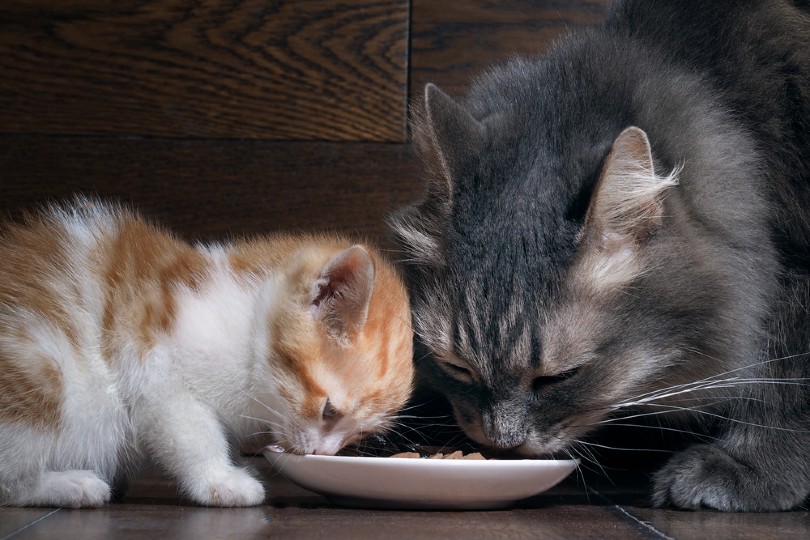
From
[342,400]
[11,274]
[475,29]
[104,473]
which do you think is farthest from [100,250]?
[475,29]

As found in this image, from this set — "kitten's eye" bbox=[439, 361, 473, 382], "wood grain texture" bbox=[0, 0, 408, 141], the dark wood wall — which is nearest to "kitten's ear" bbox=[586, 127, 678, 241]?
"kitten's eye" bbox=[439, 361, 473, 382]

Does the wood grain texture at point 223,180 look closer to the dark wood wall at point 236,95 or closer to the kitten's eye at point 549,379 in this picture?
the dark wood wall at point 236,95

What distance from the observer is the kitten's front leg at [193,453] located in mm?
1458

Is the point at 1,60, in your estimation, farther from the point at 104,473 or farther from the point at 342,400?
the point at 342,400

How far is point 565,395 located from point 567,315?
0.43 ft

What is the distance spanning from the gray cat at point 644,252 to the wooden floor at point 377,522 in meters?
0.11

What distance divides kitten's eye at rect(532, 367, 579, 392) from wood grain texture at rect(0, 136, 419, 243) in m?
0.93

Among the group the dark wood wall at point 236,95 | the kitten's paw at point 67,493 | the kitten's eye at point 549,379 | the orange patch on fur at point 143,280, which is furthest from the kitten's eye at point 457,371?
the dark wood wall at point 236,95

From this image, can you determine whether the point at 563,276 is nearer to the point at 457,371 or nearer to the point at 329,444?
the point at 457,371

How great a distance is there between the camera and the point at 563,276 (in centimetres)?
145

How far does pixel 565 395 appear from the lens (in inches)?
57.6

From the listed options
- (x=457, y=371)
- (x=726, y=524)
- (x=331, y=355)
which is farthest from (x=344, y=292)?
(x=726, y=524)

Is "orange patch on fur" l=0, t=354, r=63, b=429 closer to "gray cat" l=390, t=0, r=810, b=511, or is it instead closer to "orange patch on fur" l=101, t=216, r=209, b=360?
"orange patch on fur" l=101, t=216, r=209, b=360

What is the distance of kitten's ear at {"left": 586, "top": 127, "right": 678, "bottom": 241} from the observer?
1361 millimetres
